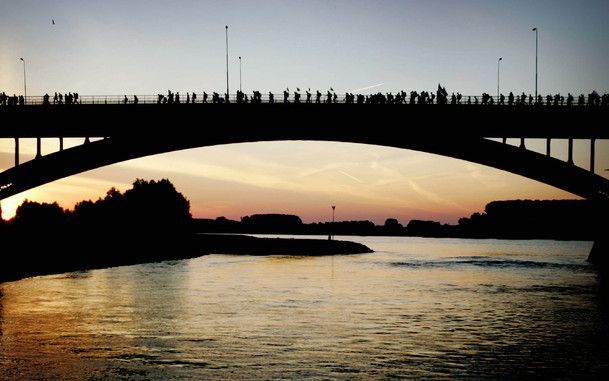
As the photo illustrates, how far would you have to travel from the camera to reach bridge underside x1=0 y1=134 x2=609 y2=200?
1876 inches

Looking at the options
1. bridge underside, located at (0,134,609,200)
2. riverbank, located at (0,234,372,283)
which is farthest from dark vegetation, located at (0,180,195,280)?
bridge underside, located at (0,134,609,200)

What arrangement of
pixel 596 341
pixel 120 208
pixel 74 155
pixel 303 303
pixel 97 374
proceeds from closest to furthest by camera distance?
pixel 97 374 → pixel 596 341 → pixel 303 303 → pixel 74 155 → pixel 120 208

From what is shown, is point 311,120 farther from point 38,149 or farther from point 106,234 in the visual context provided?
point 106,234

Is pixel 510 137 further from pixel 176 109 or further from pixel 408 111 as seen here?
pixel 176 109

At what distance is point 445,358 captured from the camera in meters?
21.0

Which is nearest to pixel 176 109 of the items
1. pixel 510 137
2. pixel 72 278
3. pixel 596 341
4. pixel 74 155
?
pixel 74 155

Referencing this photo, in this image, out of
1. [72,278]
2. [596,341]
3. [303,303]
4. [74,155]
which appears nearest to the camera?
[596,341]

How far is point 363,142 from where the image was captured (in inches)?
1970

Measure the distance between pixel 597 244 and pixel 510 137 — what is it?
89.7 feet

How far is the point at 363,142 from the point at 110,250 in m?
25.6

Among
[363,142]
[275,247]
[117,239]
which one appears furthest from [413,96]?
[275,247]

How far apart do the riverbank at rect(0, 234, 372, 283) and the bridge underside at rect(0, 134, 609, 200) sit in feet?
16.8

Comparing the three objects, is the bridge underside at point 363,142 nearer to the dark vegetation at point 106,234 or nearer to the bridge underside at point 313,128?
the bridge underside at point 313,128

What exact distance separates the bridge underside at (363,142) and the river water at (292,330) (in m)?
7.09
